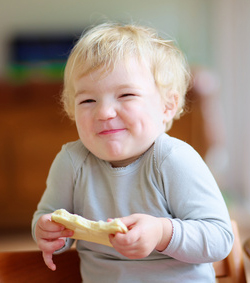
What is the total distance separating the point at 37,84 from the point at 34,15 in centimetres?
227

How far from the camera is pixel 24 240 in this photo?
2656 mm

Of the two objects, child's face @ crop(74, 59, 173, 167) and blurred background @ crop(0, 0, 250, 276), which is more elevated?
child's face @ crop(74, 59, 173, 167)

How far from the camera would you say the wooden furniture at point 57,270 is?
2.97 ft

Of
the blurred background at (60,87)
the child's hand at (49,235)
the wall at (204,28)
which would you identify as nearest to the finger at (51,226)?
the child's hand at (49,235)

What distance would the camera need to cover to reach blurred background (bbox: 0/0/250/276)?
2.74m

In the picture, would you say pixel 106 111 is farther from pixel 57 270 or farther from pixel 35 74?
pixel 35 74

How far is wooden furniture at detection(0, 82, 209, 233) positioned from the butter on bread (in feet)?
6.38

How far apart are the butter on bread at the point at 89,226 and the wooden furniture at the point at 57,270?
0.19m

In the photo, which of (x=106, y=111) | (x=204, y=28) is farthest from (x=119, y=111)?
(x=204, y=28)

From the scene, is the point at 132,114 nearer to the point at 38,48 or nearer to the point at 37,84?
the point at 37,84

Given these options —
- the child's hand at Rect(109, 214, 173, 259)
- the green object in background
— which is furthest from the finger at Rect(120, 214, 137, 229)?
the green object in background

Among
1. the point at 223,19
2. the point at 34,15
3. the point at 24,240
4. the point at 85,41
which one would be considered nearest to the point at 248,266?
the point at 24,240

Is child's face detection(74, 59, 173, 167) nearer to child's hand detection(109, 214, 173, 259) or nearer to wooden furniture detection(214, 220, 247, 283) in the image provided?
child's hand detection(109, 214, 173, 259)

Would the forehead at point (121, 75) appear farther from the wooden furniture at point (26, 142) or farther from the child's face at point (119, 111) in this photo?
the wooden furniture at point (26, 142)
